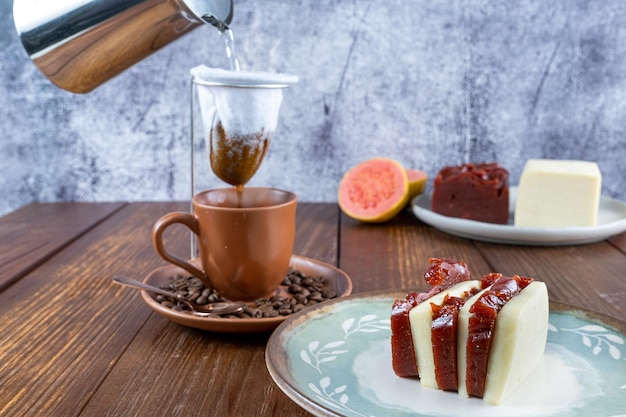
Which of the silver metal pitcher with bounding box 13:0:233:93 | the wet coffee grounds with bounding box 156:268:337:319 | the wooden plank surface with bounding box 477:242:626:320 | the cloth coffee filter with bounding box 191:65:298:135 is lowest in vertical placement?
the wooden plank surface with bounding box 477:242:626:320

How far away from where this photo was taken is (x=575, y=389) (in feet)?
1.94

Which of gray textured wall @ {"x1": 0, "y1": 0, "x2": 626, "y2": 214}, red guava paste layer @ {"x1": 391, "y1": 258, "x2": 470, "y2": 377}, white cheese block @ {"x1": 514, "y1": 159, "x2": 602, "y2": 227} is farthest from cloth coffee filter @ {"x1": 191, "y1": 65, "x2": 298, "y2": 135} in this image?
gray textured wall @ {"x1": 0, "y1": 0, "x2": 626, "y2": 214}

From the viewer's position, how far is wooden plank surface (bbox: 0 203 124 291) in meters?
1.08

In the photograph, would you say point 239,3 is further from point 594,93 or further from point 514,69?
point 594,93

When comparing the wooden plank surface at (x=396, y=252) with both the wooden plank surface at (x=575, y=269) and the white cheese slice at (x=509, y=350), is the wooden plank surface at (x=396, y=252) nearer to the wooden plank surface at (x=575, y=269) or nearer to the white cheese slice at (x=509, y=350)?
the wooden plank surface at (x=575, y=269)

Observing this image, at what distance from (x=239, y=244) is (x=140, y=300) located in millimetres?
173

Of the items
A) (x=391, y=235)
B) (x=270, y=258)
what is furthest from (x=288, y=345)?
(x=391, y=235)

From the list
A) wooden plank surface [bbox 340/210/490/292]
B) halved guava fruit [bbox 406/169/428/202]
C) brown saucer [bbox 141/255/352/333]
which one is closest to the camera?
brown saucer [bbox 141/255/352/333]

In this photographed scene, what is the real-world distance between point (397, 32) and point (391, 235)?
565mm

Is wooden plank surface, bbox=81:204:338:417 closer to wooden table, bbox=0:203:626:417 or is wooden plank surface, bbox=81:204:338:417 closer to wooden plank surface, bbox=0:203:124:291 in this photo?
wooden table, bbox=0:203:626:417

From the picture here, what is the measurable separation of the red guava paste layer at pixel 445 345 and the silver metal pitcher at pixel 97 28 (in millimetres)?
545

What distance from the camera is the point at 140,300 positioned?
0.91 metres

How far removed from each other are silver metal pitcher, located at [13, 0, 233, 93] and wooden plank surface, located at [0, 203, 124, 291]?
0.29 meters

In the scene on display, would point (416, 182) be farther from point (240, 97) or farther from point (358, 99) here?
point (240, 97)
